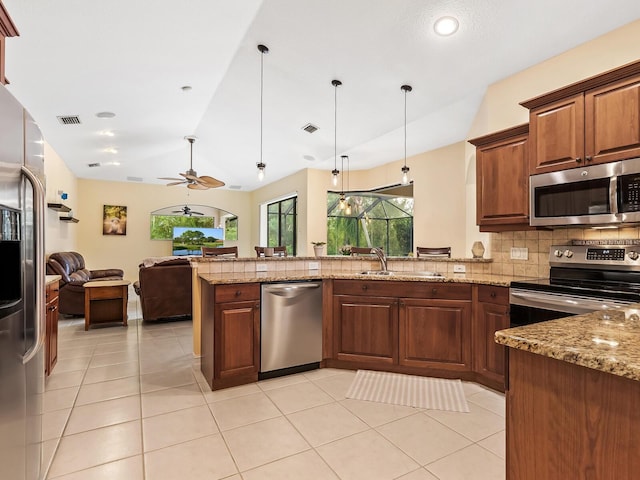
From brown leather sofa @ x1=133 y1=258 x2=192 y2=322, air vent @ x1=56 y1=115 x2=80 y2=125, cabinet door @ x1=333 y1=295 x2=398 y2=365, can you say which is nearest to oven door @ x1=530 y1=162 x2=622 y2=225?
cabinet door @ x1=333 y1=295 x2=398 y2=365

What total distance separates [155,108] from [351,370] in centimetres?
444

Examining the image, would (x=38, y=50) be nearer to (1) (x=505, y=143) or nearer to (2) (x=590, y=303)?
(1) (x=505, y=143)

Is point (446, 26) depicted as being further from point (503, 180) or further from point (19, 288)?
point (19, 288)

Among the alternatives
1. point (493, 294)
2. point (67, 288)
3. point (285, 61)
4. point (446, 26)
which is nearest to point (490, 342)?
point (493, 294)

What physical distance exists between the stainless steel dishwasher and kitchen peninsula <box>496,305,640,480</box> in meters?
2.10

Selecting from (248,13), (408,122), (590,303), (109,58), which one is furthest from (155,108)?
(590,303)

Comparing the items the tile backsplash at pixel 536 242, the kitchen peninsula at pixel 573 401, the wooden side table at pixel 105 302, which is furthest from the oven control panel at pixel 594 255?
the wooden side table at pixel 105 302

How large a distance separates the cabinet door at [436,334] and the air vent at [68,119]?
4.79m

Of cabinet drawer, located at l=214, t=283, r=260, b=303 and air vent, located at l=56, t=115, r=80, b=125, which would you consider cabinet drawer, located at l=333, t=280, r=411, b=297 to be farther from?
air vent, located at l=56, t=115, r=80, b=125

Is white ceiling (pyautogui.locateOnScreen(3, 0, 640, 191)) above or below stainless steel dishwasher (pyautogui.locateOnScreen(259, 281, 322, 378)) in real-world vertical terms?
above

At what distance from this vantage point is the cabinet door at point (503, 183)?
2764mm

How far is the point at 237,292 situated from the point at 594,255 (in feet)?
8.74

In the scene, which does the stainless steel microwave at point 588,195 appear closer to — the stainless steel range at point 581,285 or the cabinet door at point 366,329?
the stainless steel range at point 581,285

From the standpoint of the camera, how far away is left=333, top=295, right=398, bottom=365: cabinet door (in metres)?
2.98
